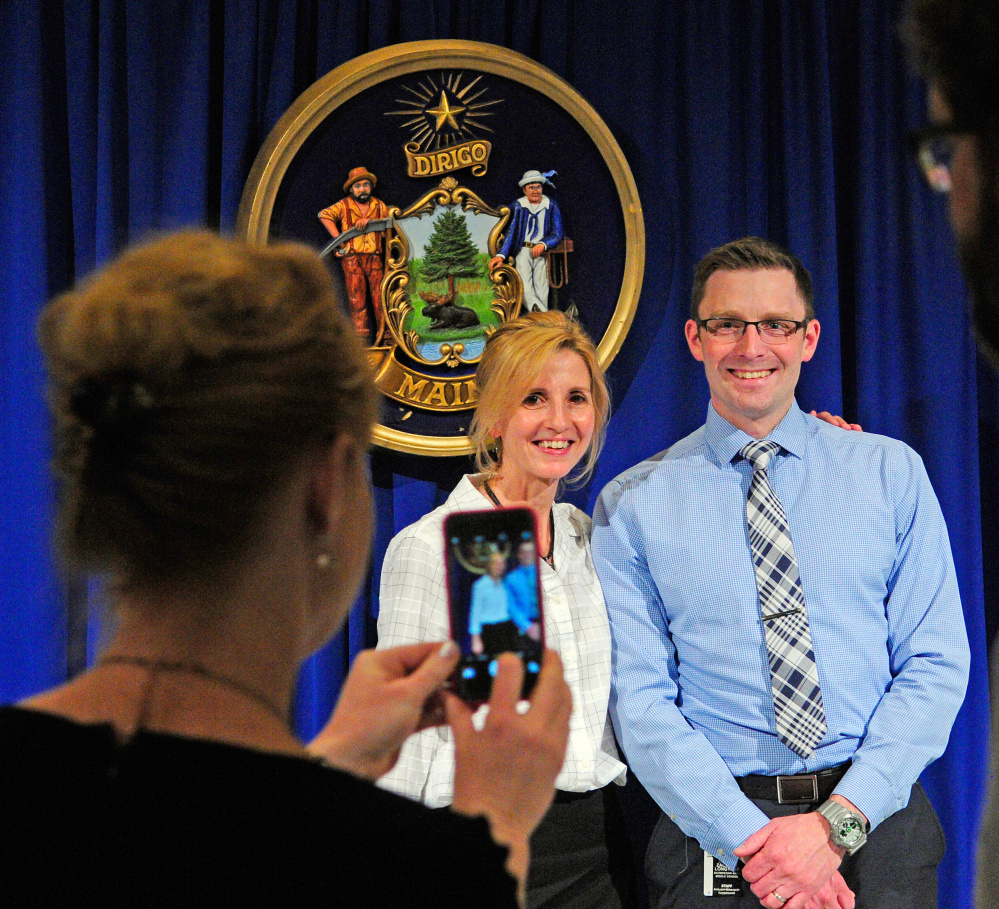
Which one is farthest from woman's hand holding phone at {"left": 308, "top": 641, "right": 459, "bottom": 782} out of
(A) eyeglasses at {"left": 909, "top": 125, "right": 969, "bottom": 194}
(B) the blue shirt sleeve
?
(B) the blue shirt sleeve

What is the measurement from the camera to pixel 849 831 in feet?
6.76

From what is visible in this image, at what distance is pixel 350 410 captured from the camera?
0.86 metres

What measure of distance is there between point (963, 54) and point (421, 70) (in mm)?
2037

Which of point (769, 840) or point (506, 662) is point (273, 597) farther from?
point (769, 840)

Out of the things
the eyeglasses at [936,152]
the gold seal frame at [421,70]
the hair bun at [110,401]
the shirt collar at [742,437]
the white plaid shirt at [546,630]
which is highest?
the gold seal frame at [421,70]

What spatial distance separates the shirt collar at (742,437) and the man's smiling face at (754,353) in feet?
0.06

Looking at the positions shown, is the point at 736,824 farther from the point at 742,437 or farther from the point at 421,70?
the point at 421,70

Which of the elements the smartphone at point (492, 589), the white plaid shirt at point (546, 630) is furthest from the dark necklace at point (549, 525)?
the smartphone at point (492, 589)

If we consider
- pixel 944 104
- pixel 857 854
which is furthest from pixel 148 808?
pixel 857 854

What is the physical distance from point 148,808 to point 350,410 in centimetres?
33

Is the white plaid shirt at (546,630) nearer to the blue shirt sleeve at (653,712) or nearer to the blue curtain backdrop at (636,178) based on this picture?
the blue shirt sleeve at (653,712)

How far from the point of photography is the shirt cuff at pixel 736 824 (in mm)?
2076

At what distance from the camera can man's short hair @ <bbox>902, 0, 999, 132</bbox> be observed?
29.7 inches

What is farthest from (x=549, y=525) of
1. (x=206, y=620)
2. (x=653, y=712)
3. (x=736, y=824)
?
(x=206, y=620)
